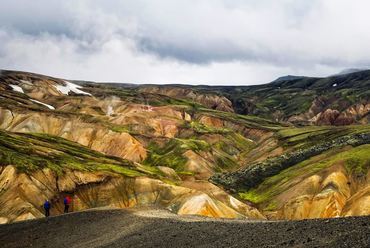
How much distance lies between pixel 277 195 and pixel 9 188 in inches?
2363

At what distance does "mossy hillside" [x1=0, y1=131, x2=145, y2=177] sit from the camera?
272 ft

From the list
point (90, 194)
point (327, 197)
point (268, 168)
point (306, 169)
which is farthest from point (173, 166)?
point (90, 194)

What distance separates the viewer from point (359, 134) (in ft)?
473

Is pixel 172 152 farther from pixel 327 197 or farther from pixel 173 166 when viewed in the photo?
pixel 327 197

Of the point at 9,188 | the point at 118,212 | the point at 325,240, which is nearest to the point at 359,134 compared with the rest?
the point at 9,188

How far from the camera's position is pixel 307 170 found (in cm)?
11688

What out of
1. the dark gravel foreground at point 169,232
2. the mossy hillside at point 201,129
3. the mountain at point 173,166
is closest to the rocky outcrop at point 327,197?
the mountain at point 173,166

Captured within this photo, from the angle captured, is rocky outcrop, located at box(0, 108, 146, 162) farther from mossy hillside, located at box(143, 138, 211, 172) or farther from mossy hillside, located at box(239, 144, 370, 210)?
mossy hillside, located at box(239, 144, 370, 210)

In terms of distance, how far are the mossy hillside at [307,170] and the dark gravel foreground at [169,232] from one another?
6884 cm

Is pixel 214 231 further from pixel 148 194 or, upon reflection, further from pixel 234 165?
pixel 234 165

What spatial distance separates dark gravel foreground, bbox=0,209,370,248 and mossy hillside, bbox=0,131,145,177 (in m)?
39.1

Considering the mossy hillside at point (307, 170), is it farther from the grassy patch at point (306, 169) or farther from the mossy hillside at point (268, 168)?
the mossy hillside at point (268, 168)

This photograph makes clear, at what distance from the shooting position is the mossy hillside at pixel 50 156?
3263 inches

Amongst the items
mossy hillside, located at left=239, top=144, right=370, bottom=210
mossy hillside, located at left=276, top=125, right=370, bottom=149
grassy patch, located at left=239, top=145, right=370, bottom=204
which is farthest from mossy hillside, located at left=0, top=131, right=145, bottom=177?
mossy hillside, located at left=276, top=125, right=370, bottom=149
